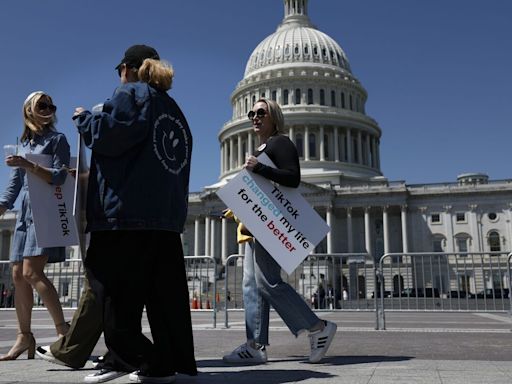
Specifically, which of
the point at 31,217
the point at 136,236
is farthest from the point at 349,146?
the point at 136,236

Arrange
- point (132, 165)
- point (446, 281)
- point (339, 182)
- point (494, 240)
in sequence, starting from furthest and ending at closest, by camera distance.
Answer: point (339, 182) < point (494, 240) < point (446, 281) < point (132, 165)

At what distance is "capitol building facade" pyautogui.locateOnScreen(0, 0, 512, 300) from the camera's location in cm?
Answer: 6488

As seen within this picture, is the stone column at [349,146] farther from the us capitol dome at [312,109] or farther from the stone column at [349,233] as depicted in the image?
the stone column at [349,233]

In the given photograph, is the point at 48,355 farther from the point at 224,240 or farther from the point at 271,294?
the point at 224,240

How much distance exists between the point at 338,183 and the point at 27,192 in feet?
218

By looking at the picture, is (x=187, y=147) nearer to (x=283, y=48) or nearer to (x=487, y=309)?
(x=487, y=309)

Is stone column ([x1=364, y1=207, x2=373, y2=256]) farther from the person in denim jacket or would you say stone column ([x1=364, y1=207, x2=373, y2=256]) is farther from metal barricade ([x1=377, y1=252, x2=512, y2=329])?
the person in denim jacket

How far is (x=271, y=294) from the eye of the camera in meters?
5.49

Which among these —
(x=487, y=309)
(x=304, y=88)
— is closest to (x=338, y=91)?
(x=304, y=88)

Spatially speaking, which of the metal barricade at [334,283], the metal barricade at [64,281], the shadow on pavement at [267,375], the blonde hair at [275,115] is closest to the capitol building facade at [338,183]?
the metal barricade at [334,283]

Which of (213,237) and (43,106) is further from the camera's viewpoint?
(213,237)

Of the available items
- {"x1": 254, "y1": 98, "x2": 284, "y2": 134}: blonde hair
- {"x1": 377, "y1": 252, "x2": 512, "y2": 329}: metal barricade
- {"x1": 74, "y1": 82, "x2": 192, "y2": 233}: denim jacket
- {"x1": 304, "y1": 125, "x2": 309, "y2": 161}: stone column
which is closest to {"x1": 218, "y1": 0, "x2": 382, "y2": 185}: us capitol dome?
{"x1": 304, "y1": 125, "x2": 309, "y2": 161}: stone column

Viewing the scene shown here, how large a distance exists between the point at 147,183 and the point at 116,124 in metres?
0.47

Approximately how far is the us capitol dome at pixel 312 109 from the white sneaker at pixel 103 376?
67.1m
